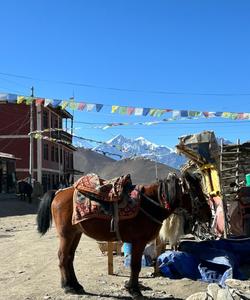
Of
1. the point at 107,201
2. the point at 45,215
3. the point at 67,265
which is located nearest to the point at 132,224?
the point at 107,201

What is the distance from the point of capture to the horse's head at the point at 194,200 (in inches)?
295

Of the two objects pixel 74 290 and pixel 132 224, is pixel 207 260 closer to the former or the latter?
pixel 132 224

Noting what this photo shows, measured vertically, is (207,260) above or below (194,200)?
below

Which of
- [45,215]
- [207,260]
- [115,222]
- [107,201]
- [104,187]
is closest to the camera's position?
[115,222]

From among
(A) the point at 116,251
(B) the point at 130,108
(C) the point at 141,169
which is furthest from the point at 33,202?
(C) the point at 141,169

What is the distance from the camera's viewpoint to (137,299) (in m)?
7.05

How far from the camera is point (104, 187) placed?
746 centimetres

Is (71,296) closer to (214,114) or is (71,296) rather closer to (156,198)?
(156,198)

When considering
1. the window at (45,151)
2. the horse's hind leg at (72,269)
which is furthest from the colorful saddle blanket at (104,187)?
the window at (45,151)

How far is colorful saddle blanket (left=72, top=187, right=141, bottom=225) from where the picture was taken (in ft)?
23.6

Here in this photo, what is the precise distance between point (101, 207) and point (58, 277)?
2213mm

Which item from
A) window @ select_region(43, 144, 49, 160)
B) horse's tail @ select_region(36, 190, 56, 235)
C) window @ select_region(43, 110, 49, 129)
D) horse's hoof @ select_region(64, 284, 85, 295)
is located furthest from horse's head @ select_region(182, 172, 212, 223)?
window @ select_region(43, 144, 49, 160)

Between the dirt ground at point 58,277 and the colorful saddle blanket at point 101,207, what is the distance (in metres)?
1.14

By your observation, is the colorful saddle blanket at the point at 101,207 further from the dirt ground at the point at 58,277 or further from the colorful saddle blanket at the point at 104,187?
the dirt ground at the point at 58,277
